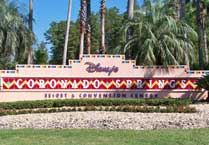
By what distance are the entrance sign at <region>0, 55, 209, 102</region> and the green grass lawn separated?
1128 cm

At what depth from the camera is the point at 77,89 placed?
74.9 ft

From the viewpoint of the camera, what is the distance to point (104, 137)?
10148 millimetres

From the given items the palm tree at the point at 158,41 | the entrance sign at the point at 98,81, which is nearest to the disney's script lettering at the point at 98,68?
the entrance sign at the point at 98,81

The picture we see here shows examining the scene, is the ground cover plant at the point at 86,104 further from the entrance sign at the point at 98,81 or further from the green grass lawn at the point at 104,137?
the green grass lawn at the point at 104,137

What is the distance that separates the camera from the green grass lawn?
9359 millimetres

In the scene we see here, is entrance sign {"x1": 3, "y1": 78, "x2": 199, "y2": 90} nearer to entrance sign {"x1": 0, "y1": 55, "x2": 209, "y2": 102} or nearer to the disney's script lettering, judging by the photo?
entrance sign {"x1": 0, "y1": 55, "x2": 209, "y2": 102}

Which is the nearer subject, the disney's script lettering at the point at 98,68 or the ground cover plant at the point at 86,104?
the ground cover plant at the point at 86,104

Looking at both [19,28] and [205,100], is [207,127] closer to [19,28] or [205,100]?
[205,100]

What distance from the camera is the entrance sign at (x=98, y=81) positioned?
2256 centimetres

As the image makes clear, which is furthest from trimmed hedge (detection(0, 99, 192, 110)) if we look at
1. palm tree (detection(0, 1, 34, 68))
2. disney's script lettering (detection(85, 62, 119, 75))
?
palm tree (detection(0, 1, 34, 68))

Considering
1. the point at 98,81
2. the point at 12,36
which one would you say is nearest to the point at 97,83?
the point at 98,81

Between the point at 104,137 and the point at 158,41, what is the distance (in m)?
14.6

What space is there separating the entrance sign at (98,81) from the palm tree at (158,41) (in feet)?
2.53

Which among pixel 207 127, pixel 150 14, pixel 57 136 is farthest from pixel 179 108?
pixel 150 14
